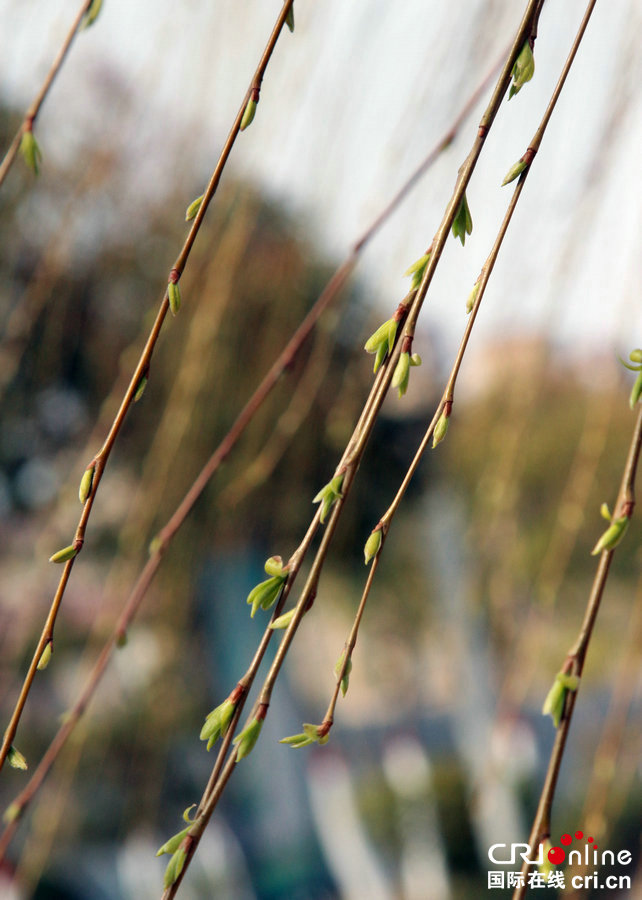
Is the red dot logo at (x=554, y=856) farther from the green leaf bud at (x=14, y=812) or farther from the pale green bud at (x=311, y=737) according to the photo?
the green leaf bud at (x=14, y=812)

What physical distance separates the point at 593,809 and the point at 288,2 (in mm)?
293

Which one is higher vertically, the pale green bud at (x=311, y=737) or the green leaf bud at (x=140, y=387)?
the green leaf bud at (x=140, y=387)

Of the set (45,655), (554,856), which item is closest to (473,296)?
(45,655)

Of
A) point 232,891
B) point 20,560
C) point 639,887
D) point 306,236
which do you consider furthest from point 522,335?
point 20,560

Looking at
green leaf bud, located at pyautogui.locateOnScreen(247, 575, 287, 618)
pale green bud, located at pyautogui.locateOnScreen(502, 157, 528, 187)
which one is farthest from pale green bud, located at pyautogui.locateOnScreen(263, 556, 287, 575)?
pale green bud, located at pyautogui.locateOnScreen(502, 157, 528, 187)

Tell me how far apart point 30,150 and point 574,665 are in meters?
0.21

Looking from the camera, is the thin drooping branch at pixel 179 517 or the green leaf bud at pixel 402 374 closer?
the green leaf bud at pixel 402 374

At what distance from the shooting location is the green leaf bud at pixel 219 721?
180mm

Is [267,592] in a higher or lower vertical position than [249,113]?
→ lower

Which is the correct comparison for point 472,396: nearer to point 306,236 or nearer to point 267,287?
point 267,287

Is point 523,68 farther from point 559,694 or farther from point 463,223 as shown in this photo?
point 559,694

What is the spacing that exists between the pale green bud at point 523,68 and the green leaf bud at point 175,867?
189 millimetres

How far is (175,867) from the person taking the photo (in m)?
0.18

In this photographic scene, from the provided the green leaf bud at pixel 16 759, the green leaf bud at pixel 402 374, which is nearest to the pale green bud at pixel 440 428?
the green leaf bud at pixel 402 374
